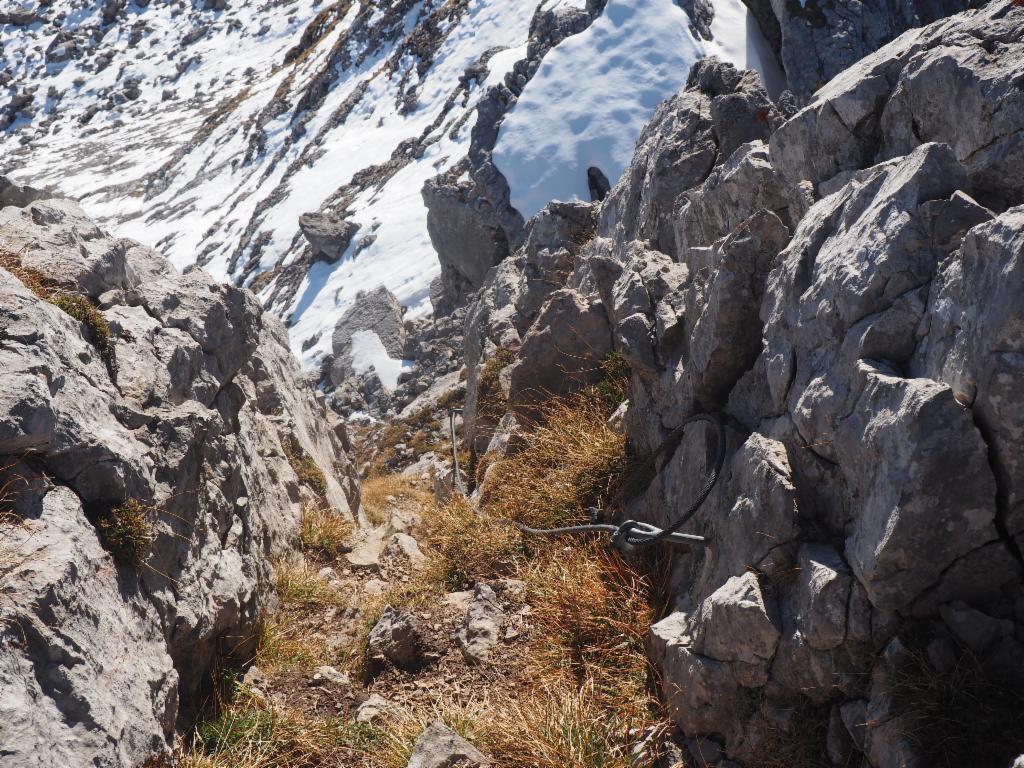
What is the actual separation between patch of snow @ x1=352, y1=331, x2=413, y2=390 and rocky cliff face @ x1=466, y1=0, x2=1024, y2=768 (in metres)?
20.1

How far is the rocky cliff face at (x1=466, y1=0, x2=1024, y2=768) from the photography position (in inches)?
128

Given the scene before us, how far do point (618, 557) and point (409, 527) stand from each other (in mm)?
4216

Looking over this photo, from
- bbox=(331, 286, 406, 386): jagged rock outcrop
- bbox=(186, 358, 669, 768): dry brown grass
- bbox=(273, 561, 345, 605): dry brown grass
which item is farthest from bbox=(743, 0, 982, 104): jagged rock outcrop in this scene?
bbox=(331, 286, 406, 386): jagged rock outcrop

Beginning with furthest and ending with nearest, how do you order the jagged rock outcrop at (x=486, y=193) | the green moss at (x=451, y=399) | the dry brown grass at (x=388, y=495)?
the jagged rock outcrop at (x=486, y=193)
the green moss at (x=451, y=399)
the dry brown grass at (x=388, y=495)

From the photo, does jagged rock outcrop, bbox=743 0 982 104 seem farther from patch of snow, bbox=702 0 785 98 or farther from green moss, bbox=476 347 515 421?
green moss, bbox=476 347 515 421

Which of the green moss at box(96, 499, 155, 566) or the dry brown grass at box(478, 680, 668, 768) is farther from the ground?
the green moss at box(96, 499, 155, 566)

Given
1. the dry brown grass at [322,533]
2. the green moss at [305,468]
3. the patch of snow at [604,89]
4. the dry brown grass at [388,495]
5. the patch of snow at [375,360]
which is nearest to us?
the dry brown grass at [322,533]

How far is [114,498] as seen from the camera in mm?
4910

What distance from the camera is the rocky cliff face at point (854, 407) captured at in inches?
128

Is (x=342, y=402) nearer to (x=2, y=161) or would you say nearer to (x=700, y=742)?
(x=700, y=742)

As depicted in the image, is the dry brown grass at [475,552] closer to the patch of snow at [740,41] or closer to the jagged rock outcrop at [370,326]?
the patch of snow at [740,41]

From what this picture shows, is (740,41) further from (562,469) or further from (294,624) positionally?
(294,624)

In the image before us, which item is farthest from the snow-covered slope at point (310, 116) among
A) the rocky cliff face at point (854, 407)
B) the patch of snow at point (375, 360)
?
the rocky cliff face at point (854, 407)

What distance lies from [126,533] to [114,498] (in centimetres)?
25
